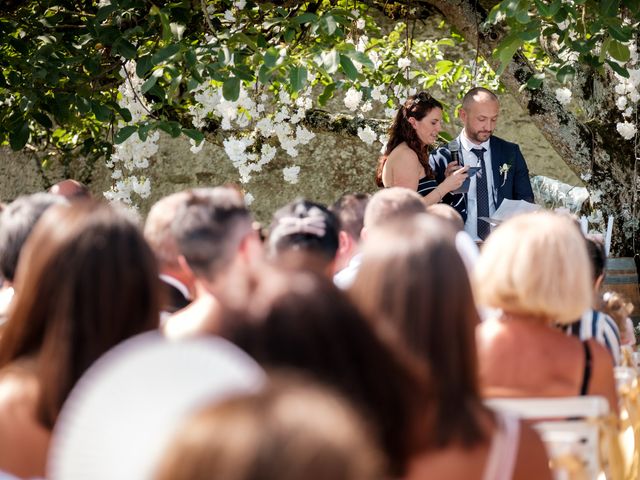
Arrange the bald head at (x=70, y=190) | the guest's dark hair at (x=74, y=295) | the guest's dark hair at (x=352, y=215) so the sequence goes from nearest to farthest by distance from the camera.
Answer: the guest's dark hair at (x=74, y=295) → the guest's dark hair at (x=352, y=215) → the bald head at (x=70, y=190)

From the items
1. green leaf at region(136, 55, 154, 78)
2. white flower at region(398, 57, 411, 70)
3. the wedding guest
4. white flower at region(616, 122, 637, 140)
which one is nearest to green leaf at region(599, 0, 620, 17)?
the wedding guest

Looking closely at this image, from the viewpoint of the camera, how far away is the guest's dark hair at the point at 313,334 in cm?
156

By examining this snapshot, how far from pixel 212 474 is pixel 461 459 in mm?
1028

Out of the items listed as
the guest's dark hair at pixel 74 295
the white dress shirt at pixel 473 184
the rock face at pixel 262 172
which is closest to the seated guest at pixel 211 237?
the guest's dark hair at pixel 74 295

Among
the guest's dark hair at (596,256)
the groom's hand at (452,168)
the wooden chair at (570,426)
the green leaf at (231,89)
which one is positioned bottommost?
the wooden chair at (570,426)

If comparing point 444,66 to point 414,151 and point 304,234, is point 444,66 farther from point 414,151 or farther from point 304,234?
point 304,234

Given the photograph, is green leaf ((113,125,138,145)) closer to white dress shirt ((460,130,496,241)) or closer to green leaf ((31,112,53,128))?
green leaf ((31,112,53,128))

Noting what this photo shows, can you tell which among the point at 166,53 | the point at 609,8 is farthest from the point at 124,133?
the point at 609,8

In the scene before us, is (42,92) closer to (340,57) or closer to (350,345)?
(340,57)

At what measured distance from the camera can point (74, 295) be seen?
1989mm

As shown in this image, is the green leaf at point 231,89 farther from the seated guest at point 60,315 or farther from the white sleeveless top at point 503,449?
the white sleeveless top at point 503,449

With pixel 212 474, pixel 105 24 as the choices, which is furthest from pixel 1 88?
pixel 212 474

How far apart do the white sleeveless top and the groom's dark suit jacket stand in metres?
3.94

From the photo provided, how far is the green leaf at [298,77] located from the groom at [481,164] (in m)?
1.31
